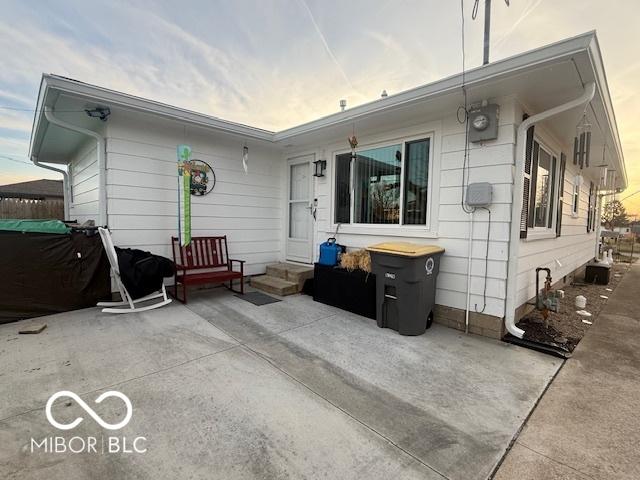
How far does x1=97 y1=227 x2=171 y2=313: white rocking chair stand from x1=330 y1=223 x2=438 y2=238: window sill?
2888 millimetres

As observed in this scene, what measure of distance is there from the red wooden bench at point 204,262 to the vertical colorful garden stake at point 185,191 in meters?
0.26

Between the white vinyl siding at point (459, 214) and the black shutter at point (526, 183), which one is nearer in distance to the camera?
the white vinyl siding at point (459, 214)

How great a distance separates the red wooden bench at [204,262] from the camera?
14.4ft

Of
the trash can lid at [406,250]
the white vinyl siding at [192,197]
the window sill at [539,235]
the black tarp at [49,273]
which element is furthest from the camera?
the white vinyl siding at [192,197]

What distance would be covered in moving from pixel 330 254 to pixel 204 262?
210 cm

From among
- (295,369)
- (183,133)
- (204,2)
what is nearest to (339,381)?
(295,369)

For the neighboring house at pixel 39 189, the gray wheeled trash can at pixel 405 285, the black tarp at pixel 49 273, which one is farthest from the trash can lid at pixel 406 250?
the neighboring house at pixel 39 189

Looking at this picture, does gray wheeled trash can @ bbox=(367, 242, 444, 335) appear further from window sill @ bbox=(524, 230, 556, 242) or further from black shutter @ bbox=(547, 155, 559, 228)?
black shutter @ bbox=(547, 155, 559, 228)

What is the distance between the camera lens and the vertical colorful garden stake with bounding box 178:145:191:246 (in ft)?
14.1

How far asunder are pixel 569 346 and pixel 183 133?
581 cm

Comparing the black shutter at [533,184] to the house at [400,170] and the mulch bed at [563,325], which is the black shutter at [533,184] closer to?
the house at [400,170]

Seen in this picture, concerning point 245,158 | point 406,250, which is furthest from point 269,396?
point 245,158

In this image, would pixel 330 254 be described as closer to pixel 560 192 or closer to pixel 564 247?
pixel 560 192

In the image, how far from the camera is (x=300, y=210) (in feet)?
19.2
